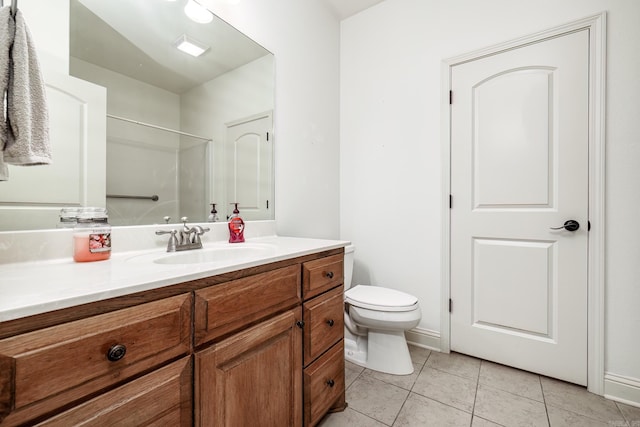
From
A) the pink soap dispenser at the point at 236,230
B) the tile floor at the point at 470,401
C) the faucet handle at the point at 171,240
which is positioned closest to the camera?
the faucet handle at the point at 171,240

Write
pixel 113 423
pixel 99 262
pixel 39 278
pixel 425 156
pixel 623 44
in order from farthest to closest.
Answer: pixel 425 156
pixel 623 44
pixel 99 262
pixel 39 278
pixel 113 423

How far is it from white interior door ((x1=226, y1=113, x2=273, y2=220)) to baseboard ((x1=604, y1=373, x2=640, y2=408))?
6.56 ft

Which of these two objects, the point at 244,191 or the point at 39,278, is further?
the point at 244,191

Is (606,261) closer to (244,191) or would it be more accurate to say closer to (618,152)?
(618,152)

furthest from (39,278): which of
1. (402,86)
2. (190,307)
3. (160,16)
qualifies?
(402,86)

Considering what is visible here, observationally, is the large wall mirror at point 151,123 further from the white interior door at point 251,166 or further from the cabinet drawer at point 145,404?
the cabinet drawer at point 145,404

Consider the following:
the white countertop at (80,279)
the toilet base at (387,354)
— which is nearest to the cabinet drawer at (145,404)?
the white countertop at (80,279)

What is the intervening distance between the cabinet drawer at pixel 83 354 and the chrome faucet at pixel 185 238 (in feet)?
1.76

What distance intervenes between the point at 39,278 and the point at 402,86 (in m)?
2.19

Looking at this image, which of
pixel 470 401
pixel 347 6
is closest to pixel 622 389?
pixel 470 401

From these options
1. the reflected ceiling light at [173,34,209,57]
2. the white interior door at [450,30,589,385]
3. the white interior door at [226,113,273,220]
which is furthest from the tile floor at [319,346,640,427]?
the reflected ceiling light at [173,34,209,57]

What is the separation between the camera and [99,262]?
2.87 ft

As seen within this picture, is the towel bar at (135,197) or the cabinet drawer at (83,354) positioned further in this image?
the towel bar at (135,197)

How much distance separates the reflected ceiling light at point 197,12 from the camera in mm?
1315
